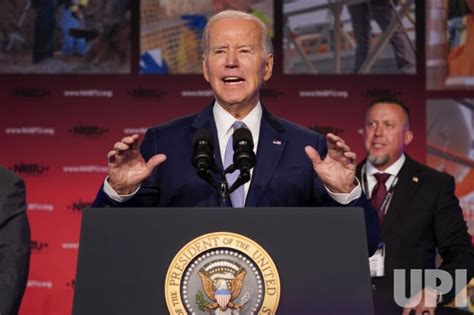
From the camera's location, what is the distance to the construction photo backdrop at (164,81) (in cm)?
534

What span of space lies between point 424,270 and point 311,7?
2167 millimetres

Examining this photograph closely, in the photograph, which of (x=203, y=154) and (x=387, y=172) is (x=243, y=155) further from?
(x=387, y=172)

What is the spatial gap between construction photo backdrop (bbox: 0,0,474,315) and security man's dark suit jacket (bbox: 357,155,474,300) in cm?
134

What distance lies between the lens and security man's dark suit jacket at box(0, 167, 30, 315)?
8.01 ft

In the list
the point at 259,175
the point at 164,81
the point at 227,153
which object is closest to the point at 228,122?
the point at 227,153

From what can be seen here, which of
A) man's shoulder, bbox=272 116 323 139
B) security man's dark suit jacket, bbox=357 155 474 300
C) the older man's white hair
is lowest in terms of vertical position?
→ security man's dark suit jacket, bbox=357 155 474 300

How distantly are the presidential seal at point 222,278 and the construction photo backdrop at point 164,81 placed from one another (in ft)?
12.2

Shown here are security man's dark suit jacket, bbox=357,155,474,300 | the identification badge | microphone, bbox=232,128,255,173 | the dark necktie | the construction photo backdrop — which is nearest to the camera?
microphone, bbox=232,128,255,173

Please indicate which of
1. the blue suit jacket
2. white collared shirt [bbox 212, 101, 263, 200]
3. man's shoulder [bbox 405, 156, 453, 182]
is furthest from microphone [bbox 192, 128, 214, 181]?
man's shoulder [bbox 405, 156, 453, 182]

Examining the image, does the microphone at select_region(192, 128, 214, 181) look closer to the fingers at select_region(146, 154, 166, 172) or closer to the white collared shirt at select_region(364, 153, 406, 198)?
the fingers at select_region(146, 154, 166, 172)

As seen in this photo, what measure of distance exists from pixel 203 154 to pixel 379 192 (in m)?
2.38

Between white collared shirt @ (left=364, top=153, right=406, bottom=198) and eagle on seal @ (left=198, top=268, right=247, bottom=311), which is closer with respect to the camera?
eagle on seal @ (left=198, top=268, right=247, bottom=311)

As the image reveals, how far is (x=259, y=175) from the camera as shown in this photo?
2.21 meters

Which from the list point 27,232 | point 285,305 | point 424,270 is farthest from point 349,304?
point 424,270
